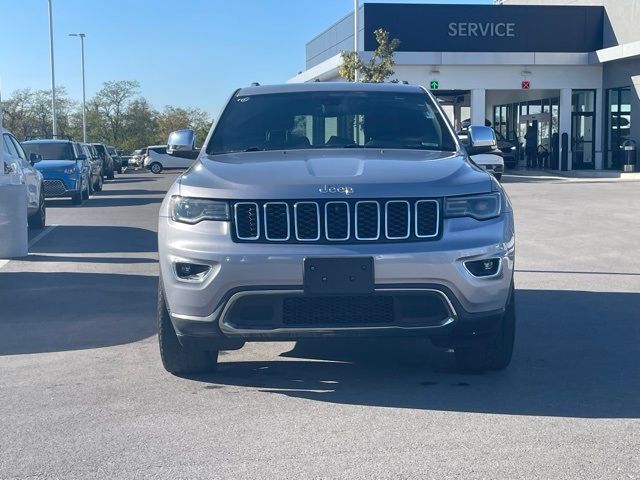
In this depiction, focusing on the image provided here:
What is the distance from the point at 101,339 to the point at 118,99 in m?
79.0

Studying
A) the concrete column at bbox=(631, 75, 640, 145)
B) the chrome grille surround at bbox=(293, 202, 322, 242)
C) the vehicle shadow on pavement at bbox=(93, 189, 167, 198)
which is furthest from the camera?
the concrete column at bbox=(631, 75, 640, 145)

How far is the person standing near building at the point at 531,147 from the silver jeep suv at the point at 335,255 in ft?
124

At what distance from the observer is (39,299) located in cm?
903

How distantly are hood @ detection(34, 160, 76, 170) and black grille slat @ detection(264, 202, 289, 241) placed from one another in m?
18.5

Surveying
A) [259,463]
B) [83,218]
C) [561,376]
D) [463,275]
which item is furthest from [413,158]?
[83,218]

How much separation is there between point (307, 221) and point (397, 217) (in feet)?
1.65

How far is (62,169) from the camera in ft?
75.4

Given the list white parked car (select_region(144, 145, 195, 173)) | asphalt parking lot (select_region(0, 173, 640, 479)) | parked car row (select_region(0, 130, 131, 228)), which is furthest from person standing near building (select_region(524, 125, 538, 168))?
asphalt parking lot (select_region(0, 173, 640, 479))

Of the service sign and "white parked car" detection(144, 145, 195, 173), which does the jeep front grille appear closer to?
the service sign

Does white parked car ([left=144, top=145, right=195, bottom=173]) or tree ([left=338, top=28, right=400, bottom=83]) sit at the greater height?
tree ([left=338, top=28, right=400, bottom=83])

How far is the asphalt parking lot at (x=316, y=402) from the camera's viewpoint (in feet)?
14.3

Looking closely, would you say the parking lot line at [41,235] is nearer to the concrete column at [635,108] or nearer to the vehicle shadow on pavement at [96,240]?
the vehicle shadow on pavement at [96,240]

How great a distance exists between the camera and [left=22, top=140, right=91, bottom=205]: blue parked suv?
75.1ft

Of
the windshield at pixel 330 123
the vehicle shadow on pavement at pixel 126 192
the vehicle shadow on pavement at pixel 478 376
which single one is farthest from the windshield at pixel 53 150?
the vehicle shadow on pavement at pixel 478 376
